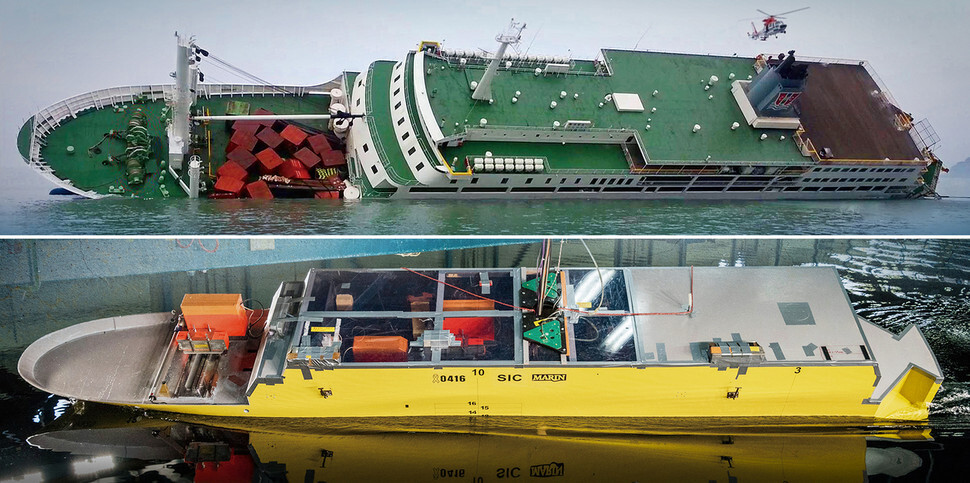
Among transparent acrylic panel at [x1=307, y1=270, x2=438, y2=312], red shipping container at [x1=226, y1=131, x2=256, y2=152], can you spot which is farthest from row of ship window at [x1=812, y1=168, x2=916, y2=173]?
red shipping container at [x1=226, y1=131, x2=256, y2=152]

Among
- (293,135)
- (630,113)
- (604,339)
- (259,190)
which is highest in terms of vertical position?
(293,135)

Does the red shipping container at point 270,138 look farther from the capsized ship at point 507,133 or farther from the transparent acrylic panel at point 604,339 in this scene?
the transparent acrylic panel at point 604,339

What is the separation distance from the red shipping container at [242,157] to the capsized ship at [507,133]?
0.02m

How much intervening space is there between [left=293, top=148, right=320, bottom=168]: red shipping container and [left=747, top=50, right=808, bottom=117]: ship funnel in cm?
633

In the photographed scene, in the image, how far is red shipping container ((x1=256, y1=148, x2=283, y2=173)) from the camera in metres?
7.57

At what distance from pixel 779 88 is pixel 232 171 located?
297 inches

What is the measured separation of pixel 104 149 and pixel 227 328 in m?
2.98

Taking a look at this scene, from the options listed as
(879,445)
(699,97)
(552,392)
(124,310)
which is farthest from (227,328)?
(879,445)

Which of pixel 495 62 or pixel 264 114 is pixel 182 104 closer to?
pixel 264 114

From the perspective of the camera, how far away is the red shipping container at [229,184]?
7.33 m

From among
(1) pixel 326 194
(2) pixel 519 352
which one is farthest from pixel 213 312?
(2) pixel 519 352

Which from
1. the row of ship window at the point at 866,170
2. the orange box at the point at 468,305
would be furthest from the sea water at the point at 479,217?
the orange box at the point at 468,305

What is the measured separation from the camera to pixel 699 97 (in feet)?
26.9

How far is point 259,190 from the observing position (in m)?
7.36
